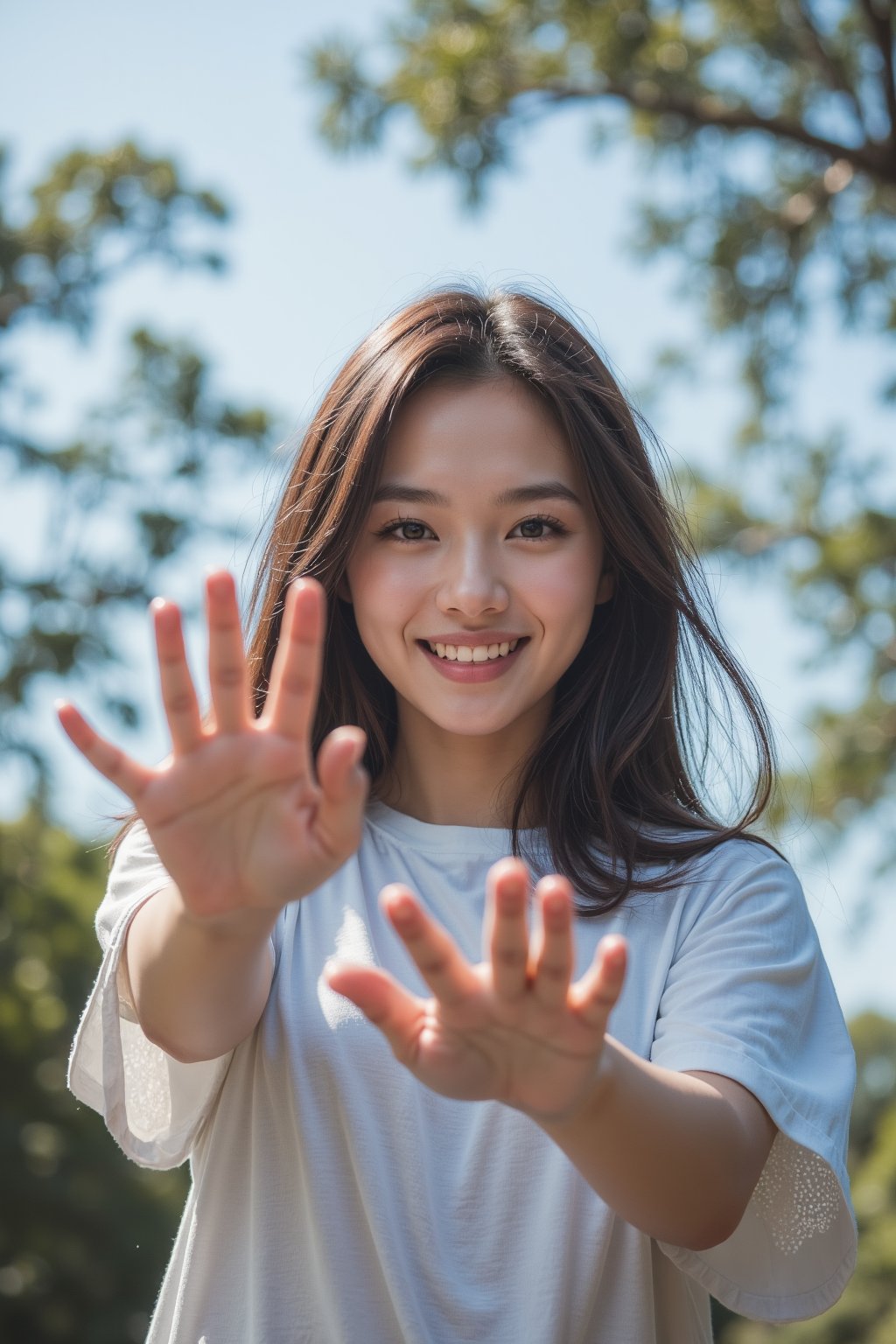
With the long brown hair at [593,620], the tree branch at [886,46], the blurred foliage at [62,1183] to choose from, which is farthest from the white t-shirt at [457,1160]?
the blurred foliage at [62,1183]

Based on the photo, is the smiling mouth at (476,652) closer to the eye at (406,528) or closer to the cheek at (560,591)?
the cheek at (560,591)

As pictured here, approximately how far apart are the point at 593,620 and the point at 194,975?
988 millimetres

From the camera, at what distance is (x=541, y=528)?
7.33 feet

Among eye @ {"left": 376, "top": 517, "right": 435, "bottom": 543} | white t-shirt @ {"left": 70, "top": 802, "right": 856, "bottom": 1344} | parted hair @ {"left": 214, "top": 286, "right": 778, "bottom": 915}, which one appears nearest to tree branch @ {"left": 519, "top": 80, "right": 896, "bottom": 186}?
parted hair @ {"left": 214, "top": 286, "right": 778, "bottom": 915}

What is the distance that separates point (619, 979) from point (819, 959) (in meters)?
0.86

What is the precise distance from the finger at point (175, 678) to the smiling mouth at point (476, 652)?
70 centimetres

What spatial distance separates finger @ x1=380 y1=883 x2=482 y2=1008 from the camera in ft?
4.38

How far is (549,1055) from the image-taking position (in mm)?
1421

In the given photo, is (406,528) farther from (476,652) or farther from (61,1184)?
(61,1184)

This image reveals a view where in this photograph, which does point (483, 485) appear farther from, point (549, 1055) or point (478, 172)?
point (478, 172)

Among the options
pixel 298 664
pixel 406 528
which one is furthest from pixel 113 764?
pixel 406 528

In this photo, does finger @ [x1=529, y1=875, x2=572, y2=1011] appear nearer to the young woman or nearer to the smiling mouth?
the young woman

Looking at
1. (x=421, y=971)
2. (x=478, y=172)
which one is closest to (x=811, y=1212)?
(x=421, y=971)

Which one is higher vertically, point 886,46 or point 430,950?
point 886,46
